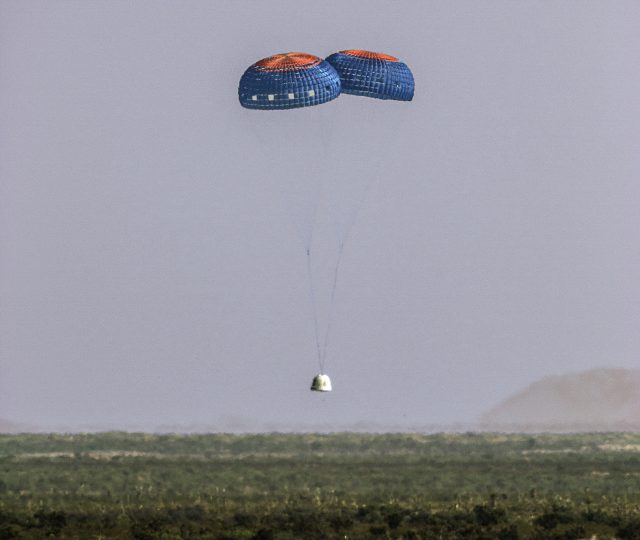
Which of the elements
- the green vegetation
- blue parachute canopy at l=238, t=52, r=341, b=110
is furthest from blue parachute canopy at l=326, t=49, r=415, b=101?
the green vegetation

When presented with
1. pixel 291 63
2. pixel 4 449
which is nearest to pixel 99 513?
pixel 291 63

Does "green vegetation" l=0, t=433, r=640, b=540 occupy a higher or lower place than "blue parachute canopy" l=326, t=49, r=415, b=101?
lower

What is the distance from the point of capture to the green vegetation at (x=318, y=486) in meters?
55.1

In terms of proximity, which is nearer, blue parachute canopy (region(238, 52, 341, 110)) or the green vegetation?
the green vegetation

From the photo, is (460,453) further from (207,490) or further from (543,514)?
(543,514)

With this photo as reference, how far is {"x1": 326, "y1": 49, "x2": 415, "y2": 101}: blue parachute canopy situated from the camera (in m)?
60.6

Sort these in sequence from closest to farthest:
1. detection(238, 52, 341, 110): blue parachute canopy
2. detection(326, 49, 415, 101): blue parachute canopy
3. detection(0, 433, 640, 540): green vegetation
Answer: detection(0, 433, 640, 540): green vegetation → detection(238, 52, 341, 110): blue parachute canopy → detection(326, 49, 415, 101): blue parachute canopy

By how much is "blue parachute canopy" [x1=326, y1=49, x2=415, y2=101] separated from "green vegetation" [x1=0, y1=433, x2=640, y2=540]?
Answer: 1374cm

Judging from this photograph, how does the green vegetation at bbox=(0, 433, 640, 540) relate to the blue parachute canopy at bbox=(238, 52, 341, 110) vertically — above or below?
below

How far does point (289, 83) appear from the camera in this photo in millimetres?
58188

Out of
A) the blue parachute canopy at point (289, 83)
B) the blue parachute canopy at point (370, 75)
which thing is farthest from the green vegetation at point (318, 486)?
the blue parachute canopy at point (370, 75)

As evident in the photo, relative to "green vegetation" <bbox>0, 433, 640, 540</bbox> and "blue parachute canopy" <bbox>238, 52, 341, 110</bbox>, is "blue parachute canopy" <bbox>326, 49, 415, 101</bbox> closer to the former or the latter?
"blue parachute canopy" <bbox>238, 52, 341, 110</bbox>

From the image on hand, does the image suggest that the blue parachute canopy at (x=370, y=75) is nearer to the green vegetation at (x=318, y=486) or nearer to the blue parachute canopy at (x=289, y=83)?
the blue parachute canopy at (x=289, y=83)

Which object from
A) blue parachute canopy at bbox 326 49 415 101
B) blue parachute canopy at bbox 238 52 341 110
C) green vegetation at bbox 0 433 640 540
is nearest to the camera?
green vegetation at bbox 0 433 640 540
